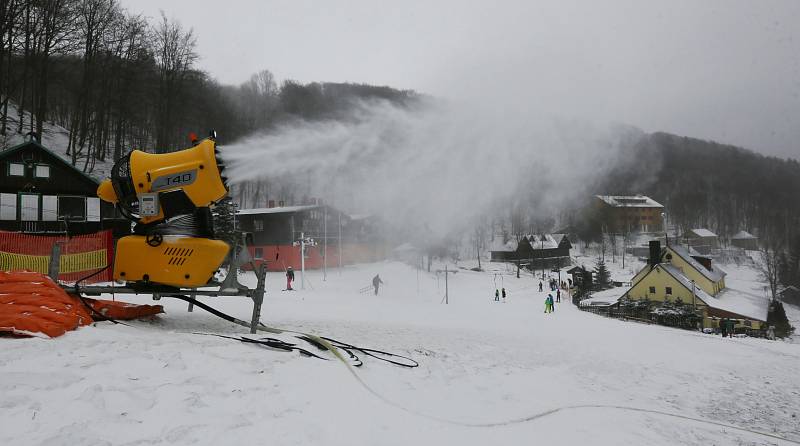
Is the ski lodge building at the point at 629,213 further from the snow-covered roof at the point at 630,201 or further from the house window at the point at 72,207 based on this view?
the house window at the point at 72,207

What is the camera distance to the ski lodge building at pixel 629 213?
10290 cm

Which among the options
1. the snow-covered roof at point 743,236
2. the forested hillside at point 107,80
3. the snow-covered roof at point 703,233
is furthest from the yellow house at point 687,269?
the snow-covered roof at point 743,236

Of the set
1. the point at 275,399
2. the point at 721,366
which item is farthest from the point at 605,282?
the point at 275,399

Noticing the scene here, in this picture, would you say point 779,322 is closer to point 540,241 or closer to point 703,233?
point 540,241

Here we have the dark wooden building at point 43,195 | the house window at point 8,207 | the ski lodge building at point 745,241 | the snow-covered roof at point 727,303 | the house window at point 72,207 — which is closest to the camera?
the house window at point 8,207

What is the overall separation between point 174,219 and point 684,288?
5393 cm

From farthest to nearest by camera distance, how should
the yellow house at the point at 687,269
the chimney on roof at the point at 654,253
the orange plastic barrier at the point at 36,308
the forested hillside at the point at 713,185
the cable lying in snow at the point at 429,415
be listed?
the forested hillside at the point at 713,185 < the chimney on roof at the point at 654,253 < the yellow house at the point at 687,269 < the orange plastic barrier at the point at 36,308 < the cable lying in snow at the point at 429,415

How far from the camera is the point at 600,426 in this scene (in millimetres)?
5043

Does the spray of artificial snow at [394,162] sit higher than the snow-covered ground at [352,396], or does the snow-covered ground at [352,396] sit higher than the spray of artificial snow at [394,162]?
the spray of artificial snow at [394,162]

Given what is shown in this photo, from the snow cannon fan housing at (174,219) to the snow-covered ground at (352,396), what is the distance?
1.05 meters

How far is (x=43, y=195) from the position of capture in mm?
30734

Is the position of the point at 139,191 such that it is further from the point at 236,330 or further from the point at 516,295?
the point at 516,295

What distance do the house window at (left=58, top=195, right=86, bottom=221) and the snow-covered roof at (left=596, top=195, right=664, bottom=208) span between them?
105 metres

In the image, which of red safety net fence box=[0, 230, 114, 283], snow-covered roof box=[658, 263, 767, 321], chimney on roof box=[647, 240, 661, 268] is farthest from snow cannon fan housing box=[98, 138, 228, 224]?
chimney on roof box=[647, 240, 661, 268]
